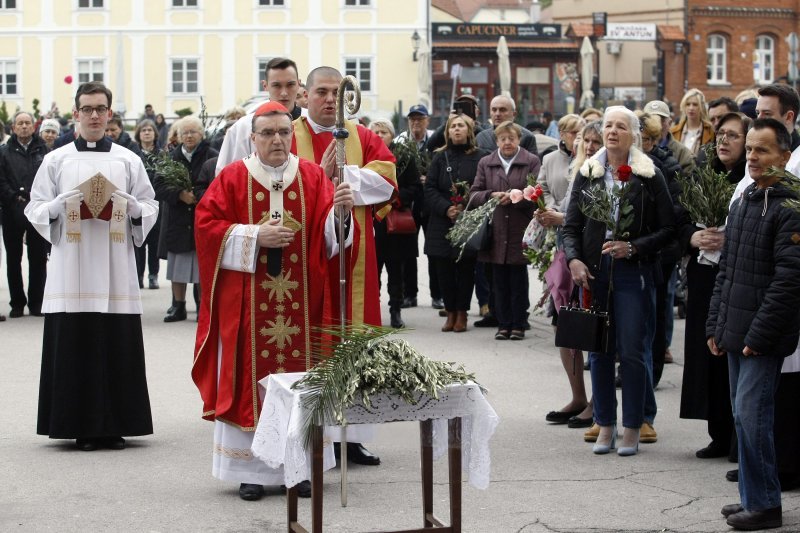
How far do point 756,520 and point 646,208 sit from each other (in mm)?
2366

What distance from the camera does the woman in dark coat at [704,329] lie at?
8180mm

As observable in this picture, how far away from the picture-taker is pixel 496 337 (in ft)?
43.5

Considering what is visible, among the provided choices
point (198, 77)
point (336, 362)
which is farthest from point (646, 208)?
point (198, 77)

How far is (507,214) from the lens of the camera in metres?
13.0

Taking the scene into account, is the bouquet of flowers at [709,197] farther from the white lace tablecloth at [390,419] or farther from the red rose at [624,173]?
the white lace tablecloth at [390,419]

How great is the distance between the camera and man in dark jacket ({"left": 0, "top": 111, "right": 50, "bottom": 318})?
612 inches

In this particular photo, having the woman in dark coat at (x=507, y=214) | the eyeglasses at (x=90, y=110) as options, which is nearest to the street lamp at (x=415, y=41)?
the woman in dark coat at (x=507, y=214)

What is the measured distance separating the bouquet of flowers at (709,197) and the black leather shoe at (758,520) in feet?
6.62

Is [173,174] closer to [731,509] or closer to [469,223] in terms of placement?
[469,223]

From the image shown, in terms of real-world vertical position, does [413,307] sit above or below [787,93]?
below

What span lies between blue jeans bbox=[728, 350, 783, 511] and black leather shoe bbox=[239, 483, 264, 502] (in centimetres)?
250

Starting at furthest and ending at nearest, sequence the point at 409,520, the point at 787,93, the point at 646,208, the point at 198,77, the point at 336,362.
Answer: the point at 198,77 < the point at 646,208 < the point at 787,93 < the point at 409,520 < the point at 336,362

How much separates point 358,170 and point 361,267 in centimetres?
58

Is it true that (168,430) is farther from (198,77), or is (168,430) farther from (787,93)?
(198,77)
